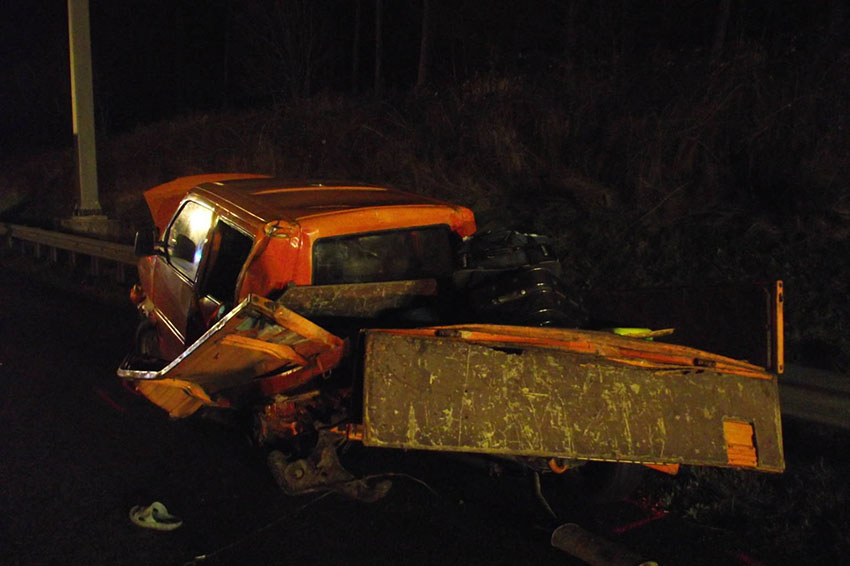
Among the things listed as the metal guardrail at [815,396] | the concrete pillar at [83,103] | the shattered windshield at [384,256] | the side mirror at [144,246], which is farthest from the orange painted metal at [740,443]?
the concrete pillar at [83,103]

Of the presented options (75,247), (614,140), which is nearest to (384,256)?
(614,140)

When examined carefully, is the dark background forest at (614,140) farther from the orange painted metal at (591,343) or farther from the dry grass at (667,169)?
the orange painted metal at (591,343)

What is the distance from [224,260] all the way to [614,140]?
6278 mm

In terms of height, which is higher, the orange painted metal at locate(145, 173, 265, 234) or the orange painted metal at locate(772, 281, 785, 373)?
the orange painted metal at locate(145, 173, 265, 234)

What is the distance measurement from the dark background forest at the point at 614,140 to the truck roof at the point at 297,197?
131 centimetres

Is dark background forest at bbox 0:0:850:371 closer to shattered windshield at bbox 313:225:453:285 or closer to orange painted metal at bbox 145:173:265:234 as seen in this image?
shattered windshield at bbox 313:225:453:285

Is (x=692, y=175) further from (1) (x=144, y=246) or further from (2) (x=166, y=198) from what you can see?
A: (1) (x=144, y=246)

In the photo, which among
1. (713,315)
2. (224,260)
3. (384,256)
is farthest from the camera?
(224,260)

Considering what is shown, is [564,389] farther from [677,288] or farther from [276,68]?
[276,68]

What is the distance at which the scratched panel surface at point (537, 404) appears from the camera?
11.1 ft

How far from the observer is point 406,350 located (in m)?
3.41

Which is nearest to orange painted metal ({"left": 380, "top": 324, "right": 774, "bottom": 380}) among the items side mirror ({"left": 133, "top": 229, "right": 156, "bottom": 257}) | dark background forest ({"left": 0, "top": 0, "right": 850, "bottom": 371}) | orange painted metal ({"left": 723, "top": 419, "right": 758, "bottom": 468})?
orange painted metal ({"left": 723, "top": 419, "right": 758, "bottom": 468})

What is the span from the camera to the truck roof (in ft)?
15.2

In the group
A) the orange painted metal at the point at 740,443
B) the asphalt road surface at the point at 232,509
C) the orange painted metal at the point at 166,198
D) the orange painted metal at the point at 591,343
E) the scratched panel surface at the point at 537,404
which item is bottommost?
the asphalt road surface at the point at 232,509
